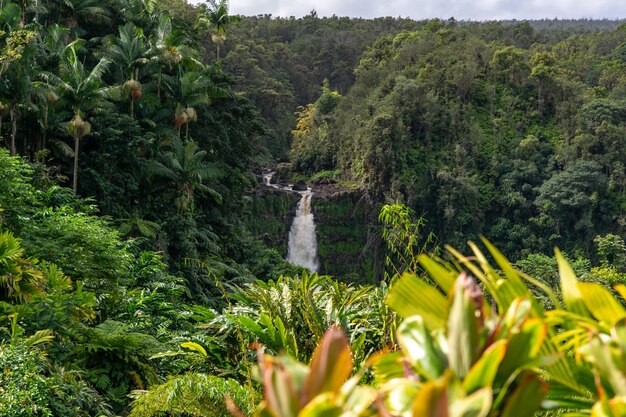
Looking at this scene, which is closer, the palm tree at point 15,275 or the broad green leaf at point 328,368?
the broad green leaf at point 328,368

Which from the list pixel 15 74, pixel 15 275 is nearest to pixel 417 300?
pixel 15 275

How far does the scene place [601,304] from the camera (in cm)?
79

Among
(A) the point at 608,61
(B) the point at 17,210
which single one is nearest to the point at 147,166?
(B) the point at 17,210

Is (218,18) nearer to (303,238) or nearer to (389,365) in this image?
(303,238)

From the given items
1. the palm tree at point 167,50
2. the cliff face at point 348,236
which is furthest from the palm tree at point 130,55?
the cliff face at point 348,236

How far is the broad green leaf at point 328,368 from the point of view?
0.62 meters

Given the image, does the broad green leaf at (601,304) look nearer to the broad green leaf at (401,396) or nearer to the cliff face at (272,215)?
the broad green leaf at (401,396)

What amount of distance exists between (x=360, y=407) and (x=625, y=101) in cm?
3574

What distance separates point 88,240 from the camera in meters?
6.48

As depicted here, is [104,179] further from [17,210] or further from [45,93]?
[17,210]

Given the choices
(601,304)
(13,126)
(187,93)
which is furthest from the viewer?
(187,93)

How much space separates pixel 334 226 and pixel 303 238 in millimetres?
1643

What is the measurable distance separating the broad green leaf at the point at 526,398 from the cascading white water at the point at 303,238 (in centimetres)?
2697

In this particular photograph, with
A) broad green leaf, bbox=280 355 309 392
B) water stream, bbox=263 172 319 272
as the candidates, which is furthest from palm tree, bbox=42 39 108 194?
water stream, bbox=263 172 319 272
